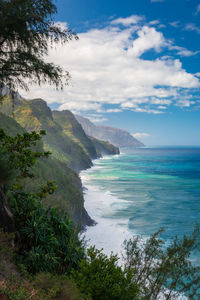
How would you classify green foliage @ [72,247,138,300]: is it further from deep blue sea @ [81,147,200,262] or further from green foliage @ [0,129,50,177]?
deep blue sea @ [81,147,200,262]

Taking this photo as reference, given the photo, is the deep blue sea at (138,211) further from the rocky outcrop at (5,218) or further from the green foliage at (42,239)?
the rocky outcrop at (5,218)

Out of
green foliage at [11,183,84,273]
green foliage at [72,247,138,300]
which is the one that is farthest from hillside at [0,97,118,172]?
green foliage at [72,247,138,300]

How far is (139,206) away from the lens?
173ft

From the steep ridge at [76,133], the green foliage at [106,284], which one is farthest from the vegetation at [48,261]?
the steep ridge at [76,133]

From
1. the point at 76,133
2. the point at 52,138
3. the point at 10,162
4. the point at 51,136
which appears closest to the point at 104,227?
the point at 10,162

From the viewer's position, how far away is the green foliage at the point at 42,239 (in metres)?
7.74

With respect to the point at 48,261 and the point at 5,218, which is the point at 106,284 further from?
the point at 5,218

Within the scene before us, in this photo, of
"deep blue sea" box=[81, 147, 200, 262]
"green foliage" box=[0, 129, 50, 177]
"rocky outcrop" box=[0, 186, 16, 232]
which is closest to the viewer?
"rocky outcrop" box=[0, 186, 16, 232]

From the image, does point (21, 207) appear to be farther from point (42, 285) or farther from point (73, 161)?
point (73, 161)

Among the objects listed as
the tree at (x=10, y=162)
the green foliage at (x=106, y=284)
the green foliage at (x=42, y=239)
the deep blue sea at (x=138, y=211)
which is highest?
the tree at (x=10, y=162)

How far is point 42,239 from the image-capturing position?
26.6 feet

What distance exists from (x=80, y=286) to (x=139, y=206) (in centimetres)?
4753

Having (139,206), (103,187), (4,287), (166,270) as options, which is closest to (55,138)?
(103,187)

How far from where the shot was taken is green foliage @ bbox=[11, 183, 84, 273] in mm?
7737
